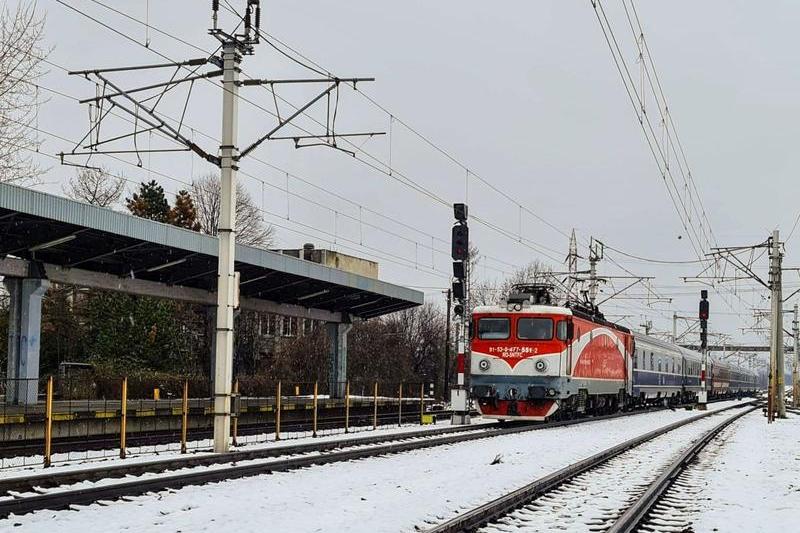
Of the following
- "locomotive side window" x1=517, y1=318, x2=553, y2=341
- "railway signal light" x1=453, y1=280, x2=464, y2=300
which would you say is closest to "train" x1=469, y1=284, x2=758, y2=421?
"locomotive side window" x1=517, y1=318, x2=553, y2=341

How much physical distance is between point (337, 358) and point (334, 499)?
26.5 m

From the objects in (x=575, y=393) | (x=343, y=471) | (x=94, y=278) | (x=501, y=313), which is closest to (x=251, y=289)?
(x=94, y=278)

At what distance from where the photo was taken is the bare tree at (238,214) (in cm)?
6606

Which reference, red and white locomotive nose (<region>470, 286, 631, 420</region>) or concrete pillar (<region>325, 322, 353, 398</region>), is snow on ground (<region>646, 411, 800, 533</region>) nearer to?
red and white locomotive nose (<region>470, 286, 631, 420</region>)

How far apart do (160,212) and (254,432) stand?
38.0 metres

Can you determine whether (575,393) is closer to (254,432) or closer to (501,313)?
(501,313)

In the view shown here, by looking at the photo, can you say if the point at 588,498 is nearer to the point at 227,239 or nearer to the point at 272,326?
the point at 227,239

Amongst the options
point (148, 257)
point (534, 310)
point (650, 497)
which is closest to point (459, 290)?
point (534, 310)

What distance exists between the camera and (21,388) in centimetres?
2370

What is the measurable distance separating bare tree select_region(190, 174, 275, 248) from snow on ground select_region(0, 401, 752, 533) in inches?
1958

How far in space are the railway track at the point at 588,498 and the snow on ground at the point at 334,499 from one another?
500 millimetres

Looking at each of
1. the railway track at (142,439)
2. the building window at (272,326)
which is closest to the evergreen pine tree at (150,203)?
the building window at (272,326)

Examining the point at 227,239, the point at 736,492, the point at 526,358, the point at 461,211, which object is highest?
the point at 461,211

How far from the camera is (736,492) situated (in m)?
13.2
